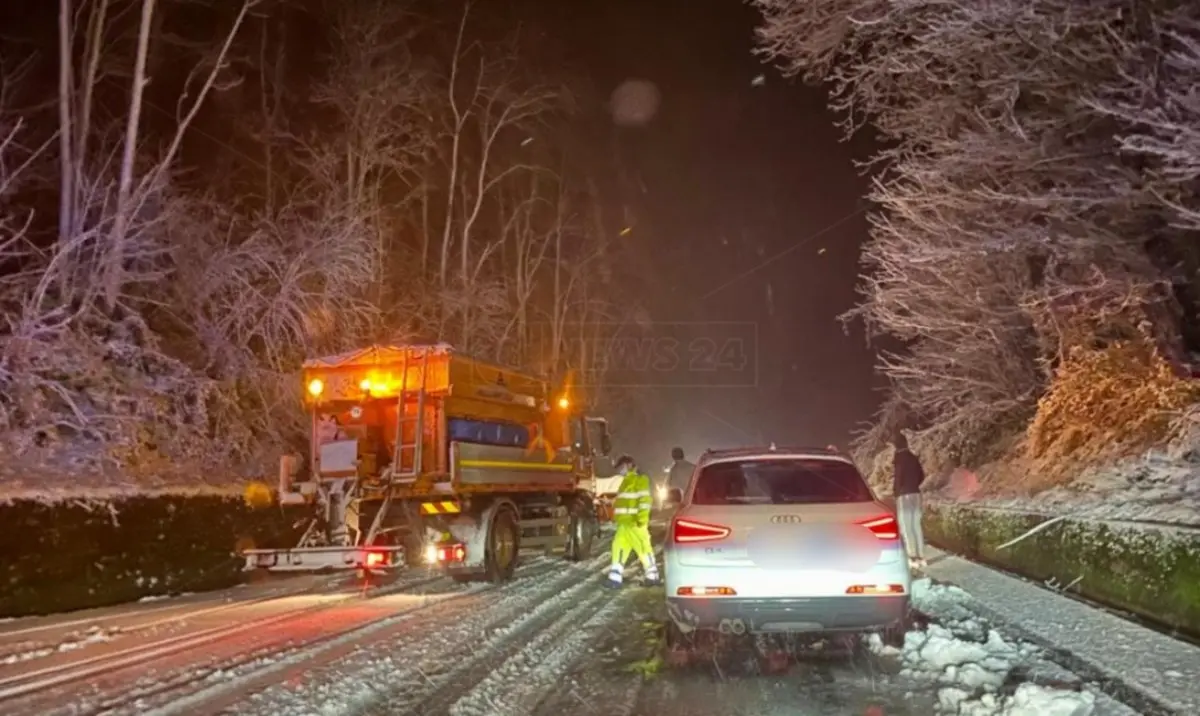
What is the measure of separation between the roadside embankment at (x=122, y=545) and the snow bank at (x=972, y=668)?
8.67 metres

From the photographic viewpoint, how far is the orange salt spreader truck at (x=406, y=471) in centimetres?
1337

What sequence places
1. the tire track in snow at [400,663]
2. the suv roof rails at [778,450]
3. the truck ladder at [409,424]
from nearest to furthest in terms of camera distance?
the tire track in snow at [400,663]
the suv roof rails at [778,450]
the truck ladder at [409,424]

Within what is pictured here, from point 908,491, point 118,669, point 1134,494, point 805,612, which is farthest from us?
point 908,491

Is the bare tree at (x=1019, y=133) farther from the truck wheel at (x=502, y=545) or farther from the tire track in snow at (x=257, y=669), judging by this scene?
the tire track in snow at (x=257, y=669)

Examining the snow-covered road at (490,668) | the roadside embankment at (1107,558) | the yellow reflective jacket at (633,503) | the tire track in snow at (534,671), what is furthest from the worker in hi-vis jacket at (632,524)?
the roadside embankment at (1107,558)

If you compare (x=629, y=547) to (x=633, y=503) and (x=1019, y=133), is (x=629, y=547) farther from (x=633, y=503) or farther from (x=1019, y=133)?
(x=1019, y=133)

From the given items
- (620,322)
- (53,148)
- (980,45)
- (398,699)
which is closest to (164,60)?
(53,148)

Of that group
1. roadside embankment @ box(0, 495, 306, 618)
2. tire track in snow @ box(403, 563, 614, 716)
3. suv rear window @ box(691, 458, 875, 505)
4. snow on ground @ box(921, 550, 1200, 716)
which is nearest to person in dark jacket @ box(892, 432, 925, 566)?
snow on ground @ box(921, 550, 1200, 716)

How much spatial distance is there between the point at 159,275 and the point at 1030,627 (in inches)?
489

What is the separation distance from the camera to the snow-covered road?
22.1ft

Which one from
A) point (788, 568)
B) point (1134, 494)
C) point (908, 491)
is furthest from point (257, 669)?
point (908, 491)

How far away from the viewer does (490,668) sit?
8.00m

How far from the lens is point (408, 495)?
13461 millimetres

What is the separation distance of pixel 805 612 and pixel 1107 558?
4406mm
